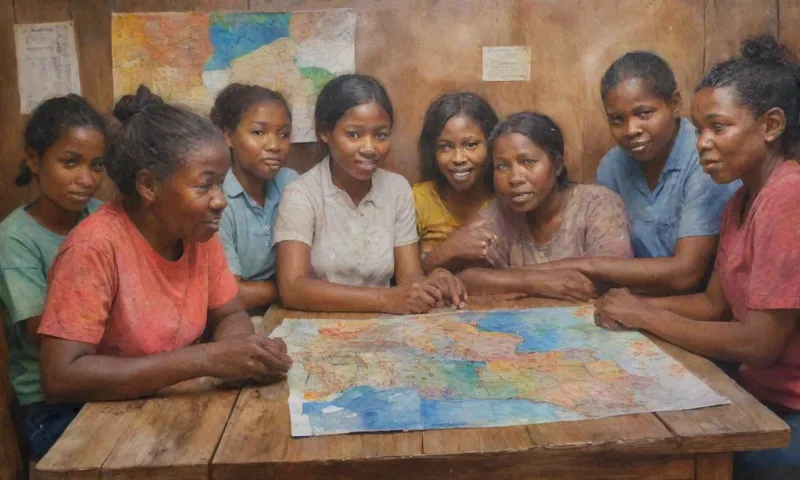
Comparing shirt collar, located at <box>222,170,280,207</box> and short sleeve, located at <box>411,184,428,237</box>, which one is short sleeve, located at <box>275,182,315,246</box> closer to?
shirt collar, located at <box>222,170,280,207</box>

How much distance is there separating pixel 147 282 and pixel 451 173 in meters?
1.21

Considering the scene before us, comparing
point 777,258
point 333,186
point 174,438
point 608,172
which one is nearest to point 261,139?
point 333,186

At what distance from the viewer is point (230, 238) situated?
2.51 meters

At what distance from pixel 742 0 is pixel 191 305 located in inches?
85.7

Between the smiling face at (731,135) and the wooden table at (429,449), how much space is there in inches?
27.7

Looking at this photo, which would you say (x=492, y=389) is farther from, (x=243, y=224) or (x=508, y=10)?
(x=508, y=10)

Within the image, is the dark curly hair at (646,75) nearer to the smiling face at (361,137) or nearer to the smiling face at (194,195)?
the smiling face at (361,137)

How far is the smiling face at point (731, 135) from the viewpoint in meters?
1.87

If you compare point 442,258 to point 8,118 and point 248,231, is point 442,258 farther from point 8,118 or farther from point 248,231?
point 8,118

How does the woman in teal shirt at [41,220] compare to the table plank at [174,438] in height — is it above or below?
above

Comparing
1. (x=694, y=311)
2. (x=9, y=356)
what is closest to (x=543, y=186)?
(x=694, y=311)

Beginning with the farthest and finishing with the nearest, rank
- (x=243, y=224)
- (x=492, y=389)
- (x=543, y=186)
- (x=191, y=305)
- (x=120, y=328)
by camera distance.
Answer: (x=243, y=224) < (x=543, y=186) < (x=191, y=305) < (x=120, y=328) < (x=492, y=389)

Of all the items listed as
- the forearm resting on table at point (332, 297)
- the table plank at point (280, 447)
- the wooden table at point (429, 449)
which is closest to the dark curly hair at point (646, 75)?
the forearm resting on table at point (332, 297)

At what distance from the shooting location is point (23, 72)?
264 centimetres
